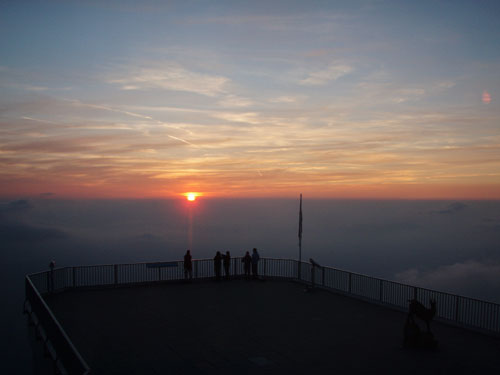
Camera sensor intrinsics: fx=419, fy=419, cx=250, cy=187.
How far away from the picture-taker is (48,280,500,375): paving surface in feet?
33.7

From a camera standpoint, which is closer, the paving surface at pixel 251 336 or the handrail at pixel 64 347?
the handrail at pixel 64 347

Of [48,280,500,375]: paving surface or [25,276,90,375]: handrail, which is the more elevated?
[25,276,90,375]: handrail

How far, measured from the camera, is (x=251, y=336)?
41.2ft

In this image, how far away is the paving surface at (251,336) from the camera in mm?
10266

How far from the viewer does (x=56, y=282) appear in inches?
725

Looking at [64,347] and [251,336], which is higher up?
[64,347]

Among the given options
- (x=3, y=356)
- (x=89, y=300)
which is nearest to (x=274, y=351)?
(x=89, y=300)

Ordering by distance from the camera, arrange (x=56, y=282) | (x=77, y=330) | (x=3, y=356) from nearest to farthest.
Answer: (x=77, y=330) → (x=56, y=282) → (x=3, y=356)

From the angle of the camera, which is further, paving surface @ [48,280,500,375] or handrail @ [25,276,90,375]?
paving surface @ [48,280,500,375]

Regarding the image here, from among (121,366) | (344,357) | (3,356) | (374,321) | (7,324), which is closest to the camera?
(121,366)

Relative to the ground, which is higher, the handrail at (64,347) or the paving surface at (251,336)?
the handrail at (64,347)

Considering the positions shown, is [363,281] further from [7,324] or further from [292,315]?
[7,324]

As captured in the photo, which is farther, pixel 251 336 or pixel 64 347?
pixel 251 336

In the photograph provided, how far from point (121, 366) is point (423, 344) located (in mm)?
7950
